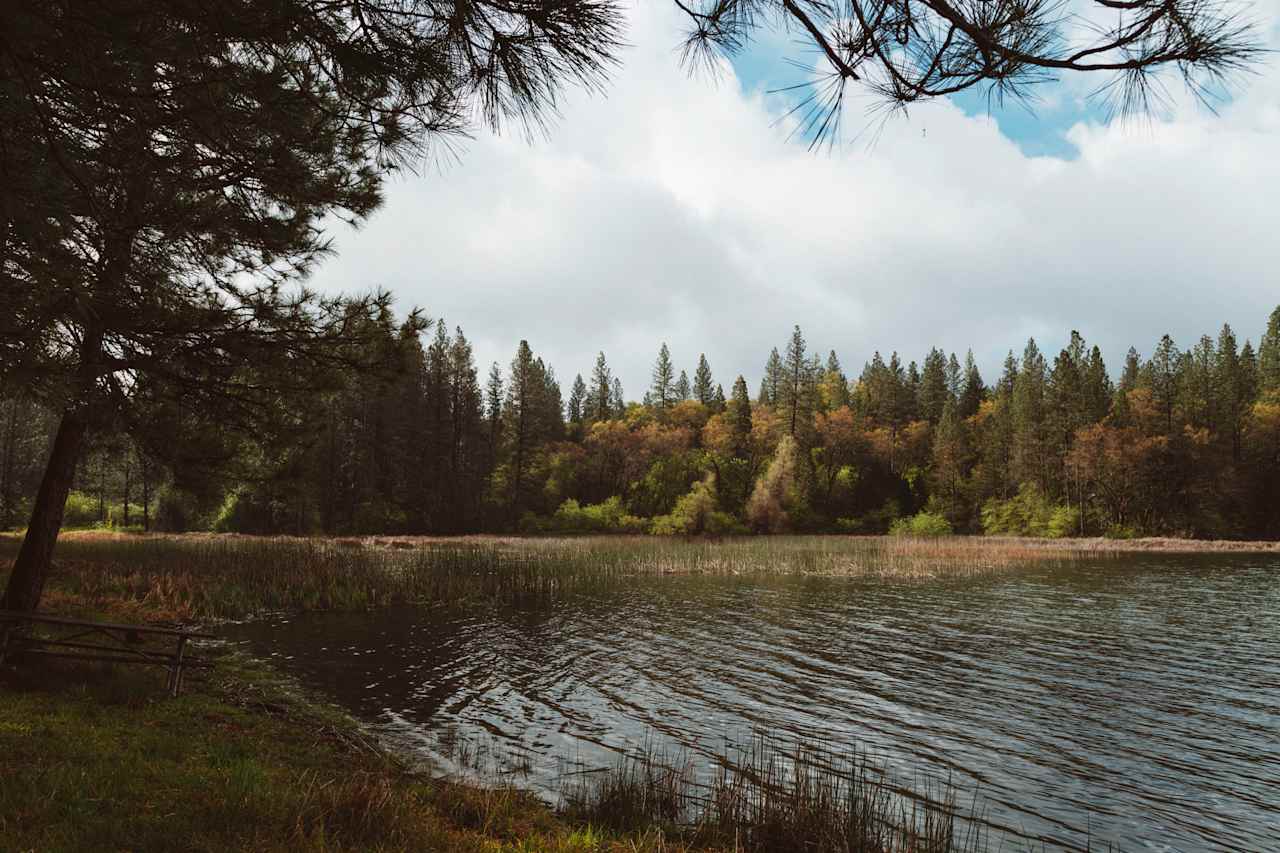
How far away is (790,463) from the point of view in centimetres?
6141

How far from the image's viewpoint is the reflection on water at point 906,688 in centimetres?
736

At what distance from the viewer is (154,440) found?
852 centimetres

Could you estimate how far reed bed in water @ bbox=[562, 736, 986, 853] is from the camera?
207 inches

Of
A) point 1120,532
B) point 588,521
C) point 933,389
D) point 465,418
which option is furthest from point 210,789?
point 933,389

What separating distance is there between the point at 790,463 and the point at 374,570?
1824 inches

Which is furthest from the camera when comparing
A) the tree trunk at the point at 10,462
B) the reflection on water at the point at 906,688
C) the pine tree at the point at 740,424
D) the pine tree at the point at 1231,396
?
the pine tree at the point at 740,424

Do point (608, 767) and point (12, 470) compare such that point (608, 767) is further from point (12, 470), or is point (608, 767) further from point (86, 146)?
point (12, 470)

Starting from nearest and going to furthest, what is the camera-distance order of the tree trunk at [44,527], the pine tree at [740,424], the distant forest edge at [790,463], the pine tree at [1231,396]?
the tree trunk at [44,527] < the distant forest edge at [790,463] < the pine tree at [1231,396] < the pine tree at [740,424]

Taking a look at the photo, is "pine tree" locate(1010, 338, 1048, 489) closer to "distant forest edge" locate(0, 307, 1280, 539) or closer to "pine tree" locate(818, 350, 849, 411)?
"distant forest edge" locate(0, 307, 1280, 539)

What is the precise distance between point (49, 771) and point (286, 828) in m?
1.96

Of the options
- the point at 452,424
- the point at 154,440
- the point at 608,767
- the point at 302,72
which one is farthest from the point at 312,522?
the point at 302,72

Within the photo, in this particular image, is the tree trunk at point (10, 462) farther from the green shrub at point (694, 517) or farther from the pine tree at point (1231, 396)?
the pine tree at point (1231, 396)

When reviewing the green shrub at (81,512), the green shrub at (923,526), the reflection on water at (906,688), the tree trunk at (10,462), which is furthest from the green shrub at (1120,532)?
the green shrub at (81,512)

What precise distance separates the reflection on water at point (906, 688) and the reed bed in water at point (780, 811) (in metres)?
0.70
